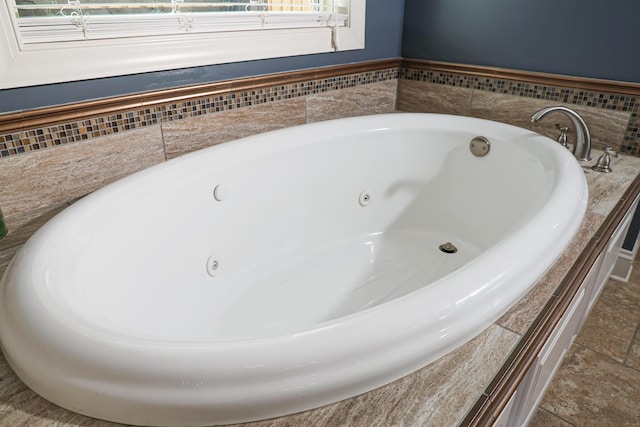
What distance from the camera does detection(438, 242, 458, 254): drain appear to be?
1848mm

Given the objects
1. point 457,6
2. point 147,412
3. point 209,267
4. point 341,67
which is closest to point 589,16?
point 457,6

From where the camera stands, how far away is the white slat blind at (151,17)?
1.21 meters

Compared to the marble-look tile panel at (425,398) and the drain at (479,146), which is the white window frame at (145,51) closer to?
the drain at (479,146)

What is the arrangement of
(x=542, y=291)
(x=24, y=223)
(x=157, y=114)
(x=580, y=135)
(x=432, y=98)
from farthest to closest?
(x=432, y=98) → (x=580, y=135) → (x=157, y=114) → (x=24, y=223) → (x=542, y=291)

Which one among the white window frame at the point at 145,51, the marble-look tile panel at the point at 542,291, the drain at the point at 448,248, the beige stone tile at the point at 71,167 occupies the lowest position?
the drain at the point at 448,248

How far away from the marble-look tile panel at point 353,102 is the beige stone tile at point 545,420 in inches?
53.5

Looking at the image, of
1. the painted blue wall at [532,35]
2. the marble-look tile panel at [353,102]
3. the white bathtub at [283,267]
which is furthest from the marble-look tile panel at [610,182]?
the marble-look tile panel at [353,102]

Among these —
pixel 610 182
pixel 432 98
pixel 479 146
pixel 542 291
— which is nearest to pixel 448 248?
pixel 479 146

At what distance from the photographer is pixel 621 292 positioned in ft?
6.33

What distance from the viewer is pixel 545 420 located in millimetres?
1339

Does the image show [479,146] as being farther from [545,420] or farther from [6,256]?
[6,256]

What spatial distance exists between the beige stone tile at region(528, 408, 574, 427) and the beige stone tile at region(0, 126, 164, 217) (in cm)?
141

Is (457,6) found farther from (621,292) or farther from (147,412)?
(147,412)

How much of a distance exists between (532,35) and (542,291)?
1428 millimetres
